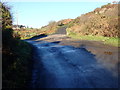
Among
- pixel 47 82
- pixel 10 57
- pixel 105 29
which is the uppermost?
pixel 105 29

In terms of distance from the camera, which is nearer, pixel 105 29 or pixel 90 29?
pixel 105 29

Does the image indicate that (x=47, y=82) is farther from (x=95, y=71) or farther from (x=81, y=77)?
(x=95, y=71)

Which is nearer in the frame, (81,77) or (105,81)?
(105,81)

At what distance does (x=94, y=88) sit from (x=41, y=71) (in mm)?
4465

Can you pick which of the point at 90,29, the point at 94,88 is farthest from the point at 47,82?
the point at 90,29

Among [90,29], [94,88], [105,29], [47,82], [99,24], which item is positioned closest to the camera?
[94,88]

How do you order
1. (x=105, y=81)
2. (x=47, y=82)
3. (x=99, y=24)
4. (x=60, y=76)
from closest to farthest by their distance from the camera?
(x=105, y=81)
(x=47, y=82)
(x=60, y=76)
(x=99, y=24)

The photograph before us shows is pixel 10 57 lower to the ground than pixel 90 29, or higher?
lower

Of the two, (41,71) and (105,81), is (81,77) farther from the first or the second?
(41,71)

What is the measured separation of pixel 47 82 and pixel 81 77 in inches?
75.9

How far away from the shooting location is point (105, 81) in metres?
8.05

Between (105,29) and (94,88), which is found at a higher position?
(105,29)

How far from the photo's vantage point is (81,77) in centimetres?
891

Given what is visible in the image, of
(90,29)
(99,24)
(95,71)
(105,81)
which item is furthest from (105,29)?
(105,81)
